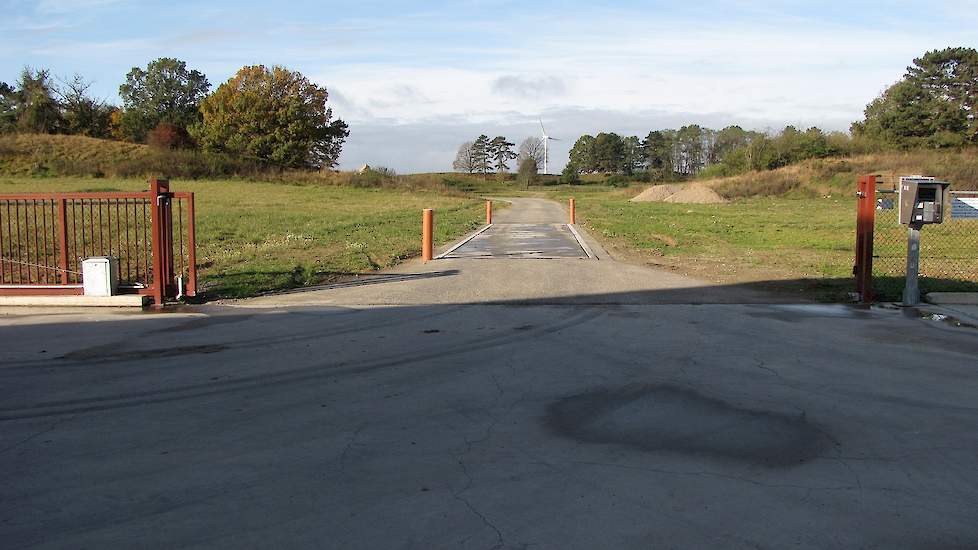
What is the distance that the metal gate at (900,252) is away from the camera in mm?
12312

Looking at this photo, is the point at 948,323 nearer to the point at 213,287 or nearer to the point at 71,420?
the point at 71,420

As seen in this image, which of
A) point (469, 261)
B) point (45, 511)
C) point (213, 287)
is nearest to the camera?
point (45, 511)

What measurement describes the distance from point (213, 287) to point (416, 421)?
9.04 m

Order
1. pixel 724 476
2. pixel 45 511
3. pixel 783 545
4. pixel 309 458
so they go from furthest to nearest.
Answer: pixel 309 458
pixel 724 476
pixel 45 511
pixel 783 545

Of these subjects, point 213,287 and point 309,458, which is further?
point 213,287

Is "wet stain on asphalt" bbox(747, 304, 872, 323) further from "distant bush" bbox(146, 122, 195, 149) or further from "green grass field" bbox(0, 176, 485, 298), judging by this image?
"distant bush" bbox(146, 122, 195, 149)

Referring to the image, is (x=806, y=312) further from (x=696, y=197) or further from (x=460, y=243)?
(x=696, y=197)

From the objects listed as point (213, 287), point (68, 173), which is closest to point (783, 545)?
point (213, 287)

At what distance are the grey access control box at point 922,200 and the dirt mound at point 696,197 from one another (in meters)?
47.2

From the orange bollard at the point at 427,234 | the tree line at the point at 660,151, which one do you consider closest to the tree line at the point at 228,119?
the tree line at the point at 660,151

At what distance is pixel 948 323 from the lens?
1076 cm

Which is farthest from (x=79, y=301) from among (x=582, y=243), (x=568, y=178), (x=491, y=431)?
(x=568, y=178)

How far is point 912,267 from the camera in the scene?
467 inches

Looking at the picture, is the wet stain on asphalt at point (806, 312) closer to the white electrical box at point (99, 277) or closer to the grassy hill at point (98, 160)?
the white electrical box at point (99, 277)
